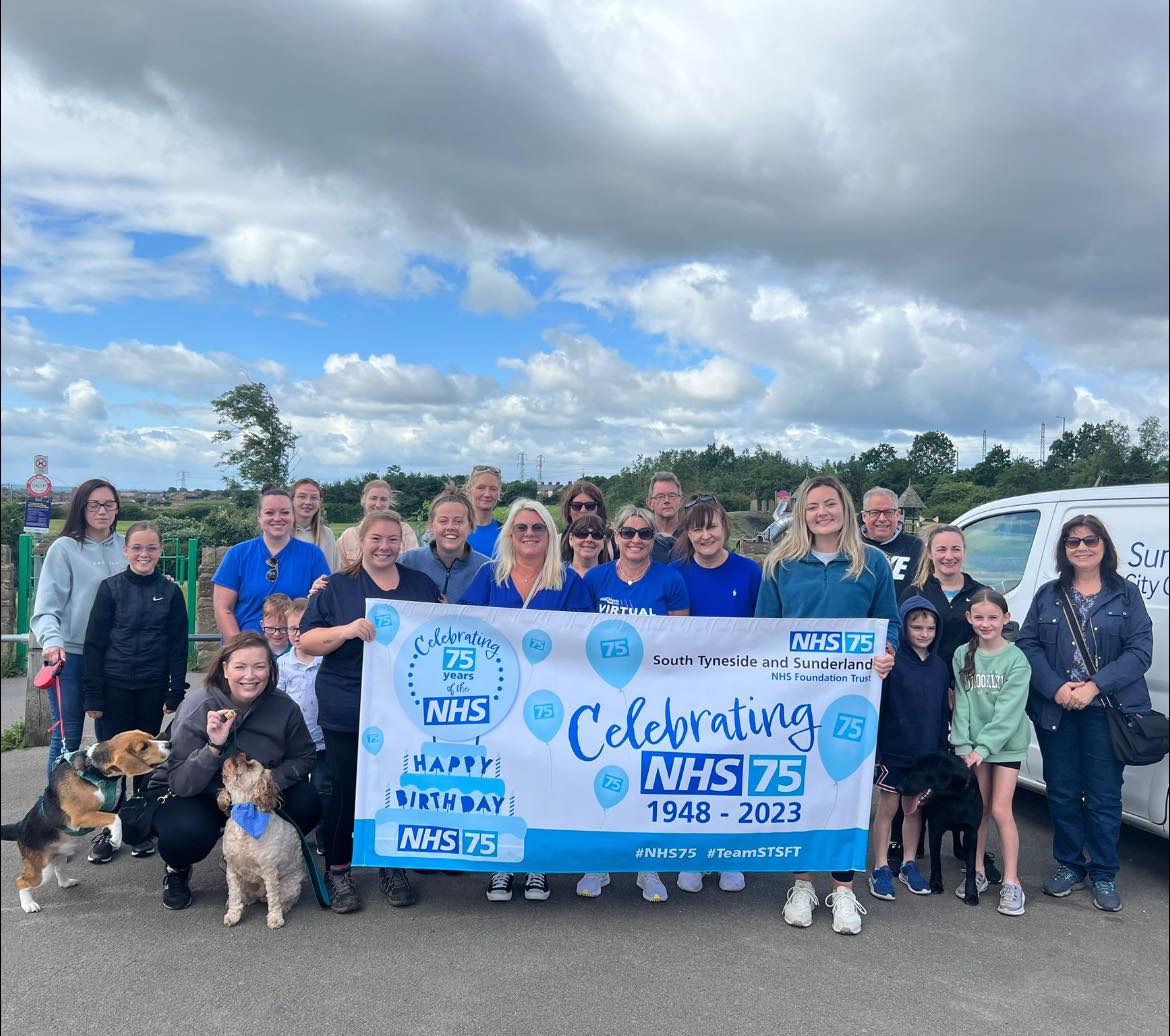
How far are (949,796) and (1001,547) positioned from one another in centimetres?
203

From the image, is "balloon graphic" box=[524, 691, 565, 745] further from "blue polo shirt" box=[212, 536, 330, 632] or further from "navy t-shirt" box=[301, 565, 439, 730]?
"blue polo shirt" box=[212, 536, 330, 632]

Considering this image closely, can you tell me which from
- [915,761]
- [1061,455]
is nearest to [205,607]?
[915,761]

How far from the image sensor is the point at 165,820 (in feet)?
12.8

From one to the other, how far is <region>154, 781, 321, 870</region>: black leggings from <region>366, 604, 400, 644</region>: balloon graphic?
31.4 inches

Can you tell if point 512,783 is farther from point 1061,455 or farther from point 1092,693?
point 1061,455

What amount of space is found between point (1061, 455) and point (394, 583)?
619 cm

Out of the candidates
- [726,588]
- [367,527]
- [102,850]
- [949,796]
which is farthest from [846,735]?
[102,850]

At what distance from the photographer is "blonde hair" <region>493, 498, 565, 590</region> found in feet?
13.6

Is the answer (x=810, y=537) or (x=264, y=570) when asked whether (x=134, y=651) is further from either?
(x=810, y=537)

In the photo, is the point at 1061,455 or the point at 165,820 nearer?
the point at 165,820

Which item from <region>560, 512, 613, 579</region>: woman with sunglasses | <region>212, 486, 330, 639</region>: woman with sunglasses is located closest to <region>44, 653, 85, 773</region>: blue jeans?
<region>212, 486, 330, 639</region>: woman with sunglasses

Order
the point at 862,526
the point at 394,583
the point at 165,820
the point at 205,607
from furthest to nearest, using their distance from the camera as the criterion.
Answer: the point at 205,607
the point at 862,526
the point at 394,583
the point at 165,820

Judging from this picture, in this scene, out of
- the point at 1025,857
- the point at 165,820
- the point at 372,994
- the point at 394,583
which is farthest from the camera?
the point at 1025,857

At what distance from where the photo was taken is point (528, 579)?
423 cm
